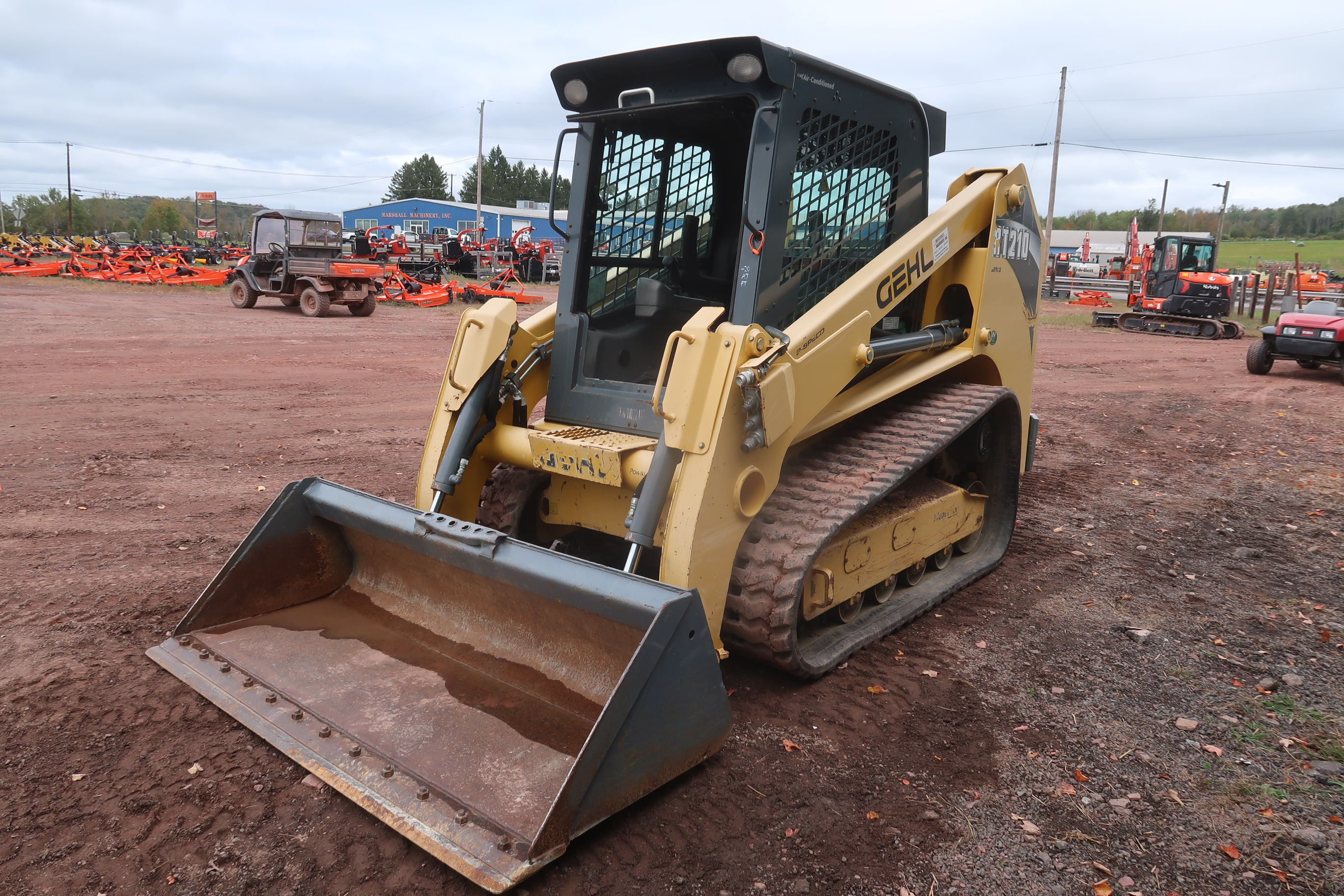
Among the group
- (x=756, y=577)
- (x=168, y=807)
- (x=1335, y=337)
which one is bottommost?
(x=168, y=807)

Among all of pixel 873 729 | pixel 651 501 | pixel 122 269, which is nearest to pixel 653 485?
pixel 651 501

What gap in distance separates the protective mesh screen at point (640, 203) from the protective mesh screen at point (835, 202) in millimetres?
683

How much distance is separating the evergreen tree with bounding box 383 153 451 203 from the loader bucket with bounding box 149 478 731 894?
10552cm

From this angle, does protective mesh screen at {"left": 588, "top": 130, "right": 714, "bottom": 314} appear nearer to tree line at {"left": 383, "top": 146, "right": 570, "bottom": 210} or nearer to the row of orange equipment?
the row of orange equipment

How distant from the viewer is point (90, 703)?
3.44 m

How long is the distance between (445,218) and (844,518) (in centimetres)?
7398

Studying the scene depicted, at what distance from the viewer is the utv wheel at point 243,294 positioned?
68.1 feet

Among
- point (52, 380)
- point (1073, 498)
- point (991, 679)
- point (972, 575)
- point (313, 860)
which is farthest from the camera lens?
point (52, 380)

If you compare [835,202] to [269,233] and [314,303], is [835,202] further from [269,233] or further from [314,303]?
[269,233]

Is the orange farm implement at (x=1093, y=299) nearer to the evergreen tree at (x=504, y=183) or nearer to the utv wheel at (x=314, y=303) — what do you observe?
the utv wheel at (x=314, y=303)

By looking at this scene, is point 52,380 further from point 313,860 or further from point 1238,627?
point 1238,627

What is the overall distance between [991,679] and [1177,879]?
1.31 metres

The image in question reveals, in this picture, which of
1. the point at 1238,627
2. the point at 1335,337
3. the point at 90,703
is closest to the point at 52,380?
the point at 90,703

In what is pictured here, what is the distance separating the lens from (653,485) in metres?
3.44
